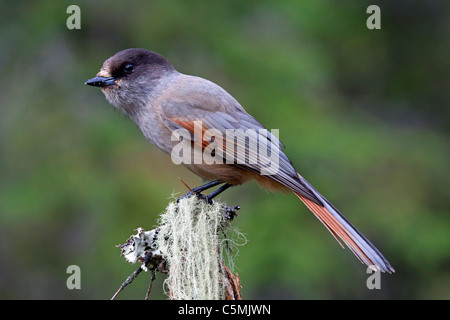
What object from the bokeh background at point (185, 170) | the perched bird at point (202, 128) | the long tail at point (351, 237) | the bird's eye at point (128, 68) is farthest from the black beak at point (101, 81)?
the bokeh background at point (185, 170)

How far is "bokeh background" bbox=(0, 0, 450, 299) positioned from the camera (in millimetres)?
6113

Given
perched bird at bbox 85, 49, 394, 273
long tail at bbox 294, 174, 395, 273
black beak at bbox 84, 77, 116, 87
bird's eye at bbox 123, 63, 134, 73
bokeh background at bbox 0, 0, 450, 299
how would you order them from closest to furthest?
long tail at bbox 294, 174, 395, 273 < perched bird at bbox 85, 49, 394, 273 < black beak at bbox 84, 77, 116, 87 < bird's eye at bbox 123, 63, 134, 73 < bokeh background at bbox 0, 0, 450, 299

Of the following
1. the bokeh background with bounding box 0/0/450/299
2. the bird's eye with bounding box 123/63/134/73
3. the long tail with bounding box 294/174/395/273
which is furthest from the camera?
the bokeh background with bounding box 0/0/450/299

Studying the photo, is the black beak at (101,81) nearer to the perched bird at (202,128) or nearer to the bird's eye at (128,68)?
the perched bird at (202,128)

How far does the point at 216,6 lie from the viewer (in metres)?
6.63

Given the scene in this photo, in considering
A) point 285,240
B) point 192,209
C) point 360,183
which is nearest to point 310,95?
point 360,183

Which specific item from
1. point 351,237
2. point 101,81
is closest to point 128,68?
point 101,81

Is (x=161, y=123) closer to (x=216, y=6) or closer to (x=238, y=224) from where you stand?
(x=238, y=224)

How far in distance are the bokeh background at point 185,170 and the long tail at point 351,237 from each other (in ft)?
7.38

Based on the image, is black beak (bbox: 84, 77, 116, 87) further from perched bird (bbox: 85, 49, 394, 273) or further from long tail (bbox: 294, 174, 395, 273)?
long tail (bbox: 294, 174, 395, 273)

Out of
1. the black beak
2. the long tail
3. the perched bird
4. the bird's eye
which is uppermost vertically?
the bird's eye

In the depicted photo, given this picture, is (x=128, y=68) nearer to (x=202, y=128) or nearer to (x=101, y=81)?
(x=101, y=81)

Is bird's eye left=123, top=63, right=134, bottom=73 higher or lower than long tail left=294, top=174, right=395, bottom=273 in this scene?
higher

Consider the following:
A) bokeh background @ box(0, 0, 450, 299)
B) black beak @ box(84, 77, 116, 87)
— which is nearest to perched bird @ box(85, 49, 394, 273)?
black beak @ box(84, 77, 116, 87)
